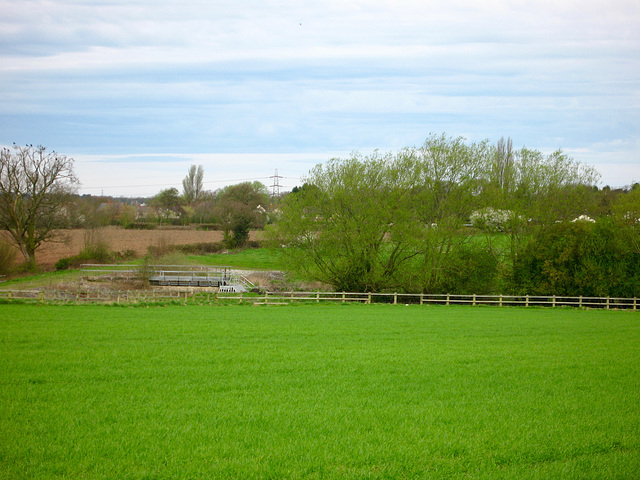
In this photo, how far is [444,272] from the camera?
41.5 metres

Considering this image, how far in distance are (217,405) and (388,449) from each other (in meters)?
3.64

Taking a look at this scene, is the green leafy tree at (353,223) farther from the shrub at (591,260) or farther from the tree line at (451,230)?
the shrub at (591,260)

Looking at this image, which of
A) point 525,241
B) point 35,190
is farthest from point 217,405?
point 35,190

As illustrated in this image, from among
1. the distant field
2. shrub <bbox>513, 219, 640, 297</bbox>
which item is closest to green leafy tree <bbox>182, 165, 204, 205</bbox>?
the distant field

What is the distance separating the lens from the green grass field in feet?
24.2

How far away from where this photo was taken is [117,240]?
65.2 metres

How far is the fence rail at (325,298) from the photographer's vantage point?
33594 mm

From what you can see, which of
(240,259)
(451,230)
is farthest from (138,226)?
(451,230)

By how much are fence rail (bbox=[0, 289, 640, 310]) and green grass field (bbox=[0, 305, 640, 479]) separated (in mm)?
13591

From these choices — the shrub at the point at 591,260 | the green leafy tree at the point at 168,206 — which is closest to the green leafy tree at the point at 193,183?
the green leafy tree at the point at 168,206

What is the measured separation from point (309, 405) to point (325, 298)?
27665 millimetres

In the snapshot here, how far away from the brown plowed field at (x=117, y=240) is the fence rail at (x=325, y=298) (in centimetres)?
1166

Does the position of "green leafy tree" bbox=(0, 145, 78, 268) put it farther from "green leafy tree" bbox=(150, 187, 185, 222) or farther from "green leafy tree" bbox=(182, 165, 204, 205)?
"green leafy tree" bbox=(182, 165, 204, 205)

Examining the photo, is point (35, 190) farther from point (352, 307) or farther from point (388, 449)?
point (388, 449)
